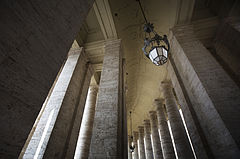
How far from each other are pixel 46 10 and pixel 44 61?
29.3 inches

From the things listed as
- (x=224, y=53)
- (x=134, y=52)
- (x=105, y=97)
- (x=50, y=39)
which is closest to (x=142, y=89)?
(x=134, y=52)

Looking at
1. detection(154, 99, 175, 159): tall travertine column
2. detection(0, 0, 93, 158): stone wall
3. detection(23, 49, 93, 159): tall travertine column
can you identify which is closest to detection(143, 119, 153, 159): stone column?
detection(154, 99, 175, 159): tall travertine column

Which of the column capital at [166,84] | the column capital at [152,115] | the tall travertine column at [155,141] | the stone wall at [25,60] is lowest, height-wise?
the stone wall at [25,60]

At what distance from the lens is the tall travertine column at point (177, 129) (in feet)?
20.6

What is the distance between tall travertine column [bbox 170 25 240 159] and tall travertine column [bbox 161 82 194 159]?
3058 mm

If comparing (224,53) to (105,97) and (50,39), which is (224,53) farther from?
(50,39)

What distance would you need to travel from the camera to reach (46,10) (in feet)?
5.98

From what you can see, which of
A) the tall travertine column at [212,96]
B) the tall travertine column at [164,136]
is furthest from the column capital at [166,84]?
the tall travertine column at [212,96]

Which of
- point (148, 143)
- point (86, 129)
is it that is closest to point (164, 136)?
point (148, 143)

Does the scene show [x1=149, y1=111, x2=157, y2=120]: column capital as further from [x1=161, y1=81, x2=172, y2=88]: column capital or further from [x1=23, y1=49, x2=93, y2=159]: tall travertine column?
[x1=23, y1=49, x2=93, y2=159]: tall travertine column

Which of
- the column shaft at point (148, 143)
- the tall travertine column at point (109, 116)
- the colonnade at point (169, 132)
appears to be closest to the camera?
the tall travertine column at point (109, 116)

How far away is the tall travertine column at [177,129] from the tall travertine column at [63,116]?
517 cm

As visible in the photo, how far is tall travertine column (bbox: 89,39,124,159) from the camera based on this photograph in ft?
10.2

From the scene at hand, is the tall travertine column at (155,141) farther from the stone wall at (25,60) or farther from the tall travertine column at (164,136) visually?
the stone wall at (25,60)
